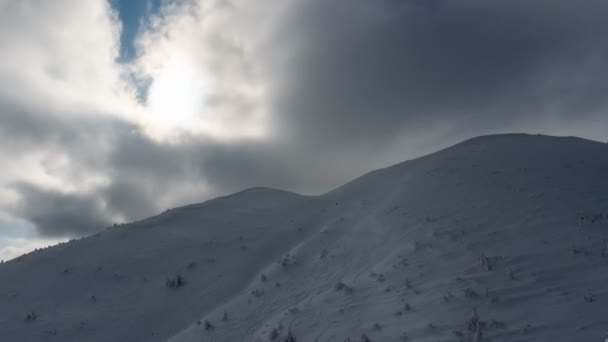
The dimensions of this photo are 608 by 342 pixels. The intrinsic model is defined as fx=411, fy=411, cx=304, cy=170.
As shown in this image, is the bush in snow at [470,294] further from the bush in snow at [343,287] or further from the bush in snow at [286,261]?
the bush in snow at [286,261]

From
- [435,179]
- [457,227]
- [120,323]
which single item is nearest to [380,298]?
[457,227]

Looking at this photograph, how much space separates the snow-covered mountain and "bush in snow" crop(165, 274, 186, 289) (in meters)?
0.06

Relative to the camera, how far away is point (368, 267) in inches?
544

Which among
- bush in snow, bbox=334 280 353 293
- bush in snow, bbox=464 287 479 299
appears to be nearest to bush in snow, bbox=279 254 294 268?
bush in snow, bbox=334 280 353 293

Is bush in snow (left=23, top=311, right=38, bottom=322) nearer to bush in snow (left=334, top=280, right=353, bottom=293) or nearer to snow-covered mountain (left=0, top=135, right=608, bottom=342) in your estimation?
snow-covered mountain (left=0, top=135, right=608, bottom=342)

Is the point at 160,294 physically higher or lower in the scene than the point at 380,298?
higher

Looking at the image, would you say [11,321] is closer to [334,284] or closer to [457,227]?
[334,284]

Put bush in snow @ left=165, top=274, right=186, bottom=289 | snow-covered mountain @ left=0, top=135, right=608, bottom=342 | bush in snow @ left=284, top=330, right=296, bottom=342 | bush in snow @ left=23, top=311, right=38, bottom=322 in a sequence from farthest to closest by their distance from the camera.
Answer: bush in snow @ left=165, top=274, right=186, bottom=289 → bush in snow @ left=23, top=311, right=38, bottom=322 → bush in snow @ left=284, top=330, right=296, bottom=342 → snow-covered mountain @ left=0, top=135, right=608, bottom=342

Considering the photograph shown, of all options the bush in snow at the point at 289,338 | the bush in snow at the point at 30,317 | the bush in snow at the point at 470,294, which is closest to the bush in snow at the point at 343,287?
the bush in snow at the point at 289,338

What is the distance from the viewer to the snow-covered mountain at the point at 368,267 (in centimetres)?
945

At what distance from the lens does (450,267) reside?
11633 millimetres

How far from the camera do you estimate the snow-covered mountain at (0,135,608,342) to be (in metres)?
9.45

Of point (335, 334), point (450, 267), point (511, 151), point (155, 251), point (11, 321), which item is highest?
point (511, 151)

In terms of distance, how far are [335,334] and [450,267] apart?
399 centimetres
